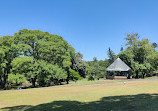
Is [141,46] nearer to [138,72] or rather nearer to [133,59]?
[133,59]

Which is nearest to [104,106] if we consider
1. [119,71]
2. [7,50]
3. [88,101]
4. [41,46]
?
[88,101]

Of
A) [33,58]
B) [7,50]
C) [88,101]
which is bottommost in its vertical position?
[88,101]

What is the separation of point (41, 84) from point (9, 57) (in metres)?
9.65

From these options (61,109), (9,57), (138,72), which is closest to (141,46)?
(138,72)

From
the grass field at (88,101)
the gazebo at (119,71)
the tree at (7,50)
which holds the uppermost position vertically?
the tree at (7,50)

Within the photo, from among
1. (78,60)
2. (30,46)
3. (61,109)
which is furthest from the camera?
(78,60)

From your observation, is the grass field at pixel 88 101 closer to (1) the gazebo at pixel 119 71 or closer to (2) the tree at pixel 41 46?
(2) the tree at pixel 41 46

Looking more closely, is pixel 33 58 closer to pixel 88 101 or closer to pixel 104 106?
pixel 88 101

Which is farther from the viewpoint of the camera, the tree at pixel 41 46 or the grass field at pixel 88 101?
the tree at pixel 41 46

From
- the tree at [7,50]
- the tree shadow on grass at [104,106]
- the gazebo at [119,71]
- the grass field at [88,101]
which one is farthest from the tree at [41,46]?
the tree shadow on grass at [104,106]

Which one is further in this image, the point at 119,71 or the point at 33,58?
the point at 119,71

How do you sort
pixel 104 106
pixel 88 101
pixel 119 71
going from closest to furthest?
1. pixel 104 106
2. pixel 88 101
3. pixel 119 71

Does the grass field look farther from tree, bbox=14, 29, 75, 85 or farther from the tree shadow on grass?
tree, bbox=14, 29, 75, 85

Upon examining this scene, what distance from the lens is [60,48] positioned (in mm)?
31828
